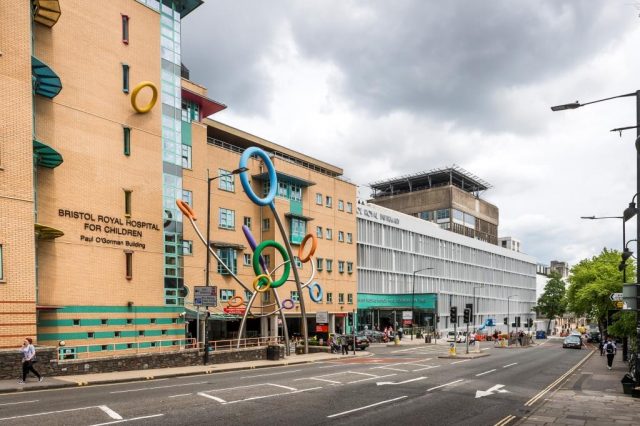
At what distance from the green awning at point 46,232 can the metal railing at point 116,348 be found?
5.93 m

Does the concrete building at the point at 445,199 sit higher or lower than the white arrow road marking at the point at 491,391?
higher

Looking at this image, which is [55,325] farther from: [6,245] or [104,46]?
[104,46]

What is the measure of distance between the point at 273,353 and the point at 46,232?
15315 mm

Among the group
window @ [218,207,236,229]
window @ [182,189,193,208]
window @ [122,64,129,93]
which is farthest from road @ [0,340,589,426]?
window @ [218,207,236,229]

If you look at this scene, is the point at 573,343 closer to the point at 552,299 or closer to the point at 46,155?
the point at 46,155

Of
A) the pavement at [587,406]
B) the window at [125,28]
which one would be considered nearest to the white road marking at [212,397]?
the pavement at [587,406]

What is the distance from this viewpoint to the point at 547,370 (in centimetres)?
3341

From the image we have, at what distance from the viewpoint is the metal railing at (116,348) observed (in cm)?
2995

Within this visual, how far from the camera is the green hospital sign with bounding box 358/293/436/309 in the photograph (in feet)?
247

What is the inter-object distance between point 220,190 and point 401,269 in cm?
4266

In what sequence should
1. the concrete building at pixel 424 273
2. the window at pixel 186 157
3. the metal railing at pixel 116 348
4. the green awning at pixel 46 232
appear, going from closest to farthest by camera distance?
1. the green awning at pixel 46 232
2. the metal railing at pixel 116 348
3. the window at pixel 186 157
4. the concrete building at pixel 424 273

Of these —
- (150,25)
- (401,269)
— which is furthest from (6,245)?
(401,269)

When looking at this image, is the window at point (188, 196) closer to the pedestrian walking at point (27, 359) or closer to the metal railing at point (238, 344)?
the metal railing at point (238, 344)

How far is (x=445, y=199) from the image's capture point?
373 ft
